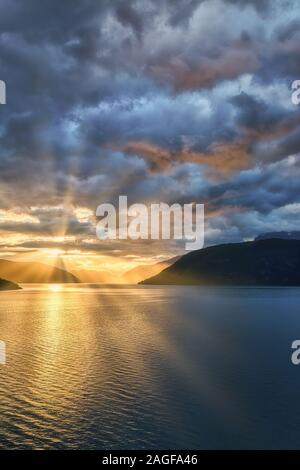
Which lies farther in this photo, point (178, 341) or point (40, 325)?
point (40, 325)

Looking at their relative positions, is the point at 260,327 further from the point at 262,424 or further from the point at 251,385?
the point at 262,424

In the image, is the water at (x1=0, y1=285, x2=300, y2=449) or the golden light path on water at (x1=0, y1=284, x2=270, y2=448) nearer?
the water at (x1=0, y1=285, x2=300, y2=449)

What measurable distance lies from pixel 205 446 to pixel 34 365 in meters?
29.8

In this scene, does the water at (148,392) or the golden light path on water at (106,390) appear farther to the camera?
the golden light path on water at (106,390)

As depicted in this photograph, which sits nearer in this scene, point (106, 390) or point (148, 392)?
point (148, 392)

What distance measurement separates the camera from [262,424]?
30.7m

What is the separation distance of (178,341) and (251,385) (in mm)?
29365

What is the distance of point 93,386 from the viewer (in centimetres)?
4012
